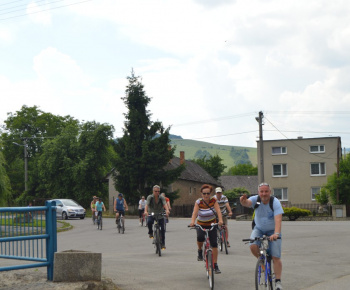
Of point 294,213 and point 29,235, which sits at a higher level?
point 29,235

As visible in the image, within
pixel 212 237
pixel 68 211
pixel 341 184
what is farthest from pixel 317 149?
pixel 212 237

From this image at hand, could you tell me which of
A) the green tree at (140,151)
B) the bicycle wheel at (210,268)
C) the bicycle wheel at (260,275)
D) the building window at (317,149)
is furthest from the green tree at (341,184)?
the bicycle wheel at (260,275)

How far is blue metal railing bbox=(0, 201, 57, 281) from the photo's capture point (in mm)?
9016

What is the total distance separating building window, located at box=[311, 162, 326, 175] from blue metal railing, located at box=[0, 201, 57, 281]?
58144 mm

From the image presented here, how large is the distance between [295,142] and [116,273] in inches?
2216

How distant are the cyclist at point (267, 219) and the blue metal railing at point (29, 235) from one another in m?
3.17

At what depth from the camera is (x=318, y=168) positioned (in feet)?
212

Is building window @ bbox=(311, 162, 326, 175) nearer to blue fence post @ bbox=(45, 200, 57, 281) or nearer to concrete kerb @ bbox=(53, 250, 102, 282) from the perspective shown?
blue fence post @ bbox=(45, 200, 57, 281)

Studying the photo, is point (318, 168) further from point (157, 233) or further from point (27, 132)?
point (157, 233)

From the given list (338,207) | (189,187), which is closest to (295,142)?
(189,187)

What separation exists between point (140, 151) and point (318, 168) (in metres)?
22.4

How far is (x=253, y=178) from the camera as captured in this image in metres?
111

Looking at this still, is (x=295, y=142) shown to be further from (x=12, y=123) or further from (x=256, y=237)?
(x=256, y=237)

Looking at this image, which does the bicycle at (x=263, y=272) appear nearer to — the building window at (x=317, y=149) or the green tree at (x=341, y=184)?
the green tree at (x=341, y=184)
